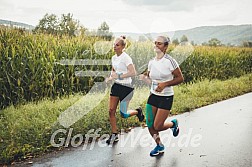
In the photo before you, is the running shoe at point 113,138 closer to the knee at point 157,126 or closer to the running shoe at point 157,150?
the running shoe at point 157,150

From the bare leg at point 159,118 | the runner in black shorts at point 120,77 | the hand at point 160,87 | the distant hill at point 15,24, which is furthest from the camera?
the distant hill at point 15,24

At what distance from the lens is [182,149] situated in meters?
5.27

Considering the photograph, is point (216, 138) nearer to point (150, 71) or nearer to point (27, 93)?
point (150, 71)

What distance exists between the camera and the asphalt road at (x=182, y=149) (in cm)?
464

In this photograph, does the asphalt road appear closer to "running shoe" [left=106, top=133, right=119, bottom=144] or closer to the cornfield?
"running shoe" [left=106, top=133, right=119, bottom=144]

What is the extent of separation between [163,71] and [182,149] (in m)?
1.44

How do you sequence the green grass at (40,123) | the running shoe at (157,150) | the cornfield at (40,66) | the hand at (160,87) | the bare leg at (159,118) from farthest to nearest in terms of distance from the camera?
the cornfield at (40,66), the green grass at (40,123), the running shoe at (157,150), the bare leg at (159,118), the hand at (160,87)

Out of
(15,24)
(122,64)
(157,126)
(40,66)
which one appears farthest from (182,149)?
(15,24)

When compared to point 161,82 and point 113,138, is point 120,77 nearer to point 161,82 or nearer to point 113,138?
point 161,82

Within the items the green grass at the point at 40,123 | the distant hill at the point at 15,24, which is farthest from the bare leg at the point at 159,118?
the distant hill at the point at 15,24

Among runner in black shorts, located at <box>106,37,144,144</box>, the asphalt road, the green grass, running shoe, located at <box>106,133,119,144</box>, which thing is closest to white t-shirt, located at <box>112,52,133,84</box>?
runner in black shorts, located at <box>106,37,144,144</box>

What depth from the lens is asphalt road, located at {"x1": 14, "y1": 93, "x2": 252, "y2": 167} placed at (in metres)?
4.64

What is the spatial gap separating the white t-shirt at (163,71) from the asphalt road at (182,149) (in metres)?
1.01

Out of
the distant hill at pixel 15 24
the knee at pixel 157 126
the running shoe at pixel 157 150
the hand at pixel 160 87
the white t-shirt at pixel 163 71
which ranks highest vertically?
the distant hill at pixel 15 24
